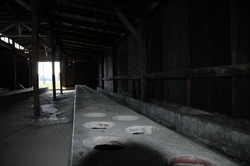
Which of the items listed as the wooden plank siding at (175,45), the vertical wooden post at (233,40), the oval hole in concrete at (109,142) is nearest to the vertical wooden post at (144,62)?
the wooden plank siding at (175,45)

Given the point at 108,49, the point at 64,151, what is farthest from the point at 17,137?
the point at 108,49

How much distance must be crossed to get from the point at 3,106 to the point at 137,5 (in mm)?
7857

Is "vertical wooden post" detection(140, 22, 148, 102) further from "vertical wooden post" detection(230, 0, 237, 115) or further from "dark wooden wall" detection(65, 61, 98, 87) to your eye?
"dark wooden wall" detection(65, 61, 98, 87)

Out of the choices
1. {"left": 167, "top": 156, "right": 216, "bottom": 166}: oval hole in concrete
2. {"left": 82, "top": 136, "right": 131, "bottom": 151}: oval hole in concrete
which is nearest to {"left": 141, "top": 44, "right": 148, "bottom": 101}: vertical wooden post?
{"left": 82, "top": 136, "right": 131, "bottom": 151}: oval hole in concrete

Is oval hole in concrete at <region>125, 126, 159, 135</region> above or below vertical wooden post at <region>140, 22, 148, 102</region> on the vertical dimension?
below

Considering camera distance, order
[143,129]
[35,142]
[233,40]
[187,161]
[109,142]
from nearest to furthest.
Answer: [187,161], [109,142], [233,40], [143,129], [35,142]

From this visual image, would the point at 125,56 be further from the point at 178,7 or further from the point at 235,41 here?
the point at 235,41

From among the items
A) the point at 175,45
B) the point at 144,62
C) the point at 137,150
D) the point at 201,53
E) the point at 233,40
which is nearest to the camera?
the point at 137,150

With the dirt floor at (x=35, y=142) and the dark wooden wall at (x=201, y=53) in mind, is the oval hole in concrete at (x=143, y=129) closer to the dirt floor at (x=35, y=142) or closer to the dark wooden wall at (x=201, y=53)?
the dirt floor at (x=35, y=142)

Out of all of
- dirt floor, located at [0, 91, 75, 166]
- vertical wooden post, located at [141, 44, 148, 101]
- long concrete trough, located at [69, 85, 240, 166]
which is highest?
vertical wooden post, located at [141, 44, 148, 101]

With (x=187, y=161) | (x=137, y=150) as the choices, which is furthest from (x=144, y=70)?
(x=187, y=161)

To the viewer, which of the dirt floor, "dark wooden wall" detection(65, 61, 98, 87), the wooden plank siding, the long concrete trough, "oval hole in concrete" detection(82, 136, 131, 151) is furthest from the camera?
"dark wooden wall" detection(65, 61, 98, 87)

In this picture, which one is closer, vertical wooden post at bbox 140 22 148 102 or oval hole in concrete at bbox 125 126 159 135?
oval hole in concrete at bbox 125 126 159 135

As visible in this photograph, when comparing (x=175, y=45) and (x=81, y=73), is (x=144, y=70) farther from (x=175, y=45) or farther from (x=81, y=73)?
(x=81, y=73)
